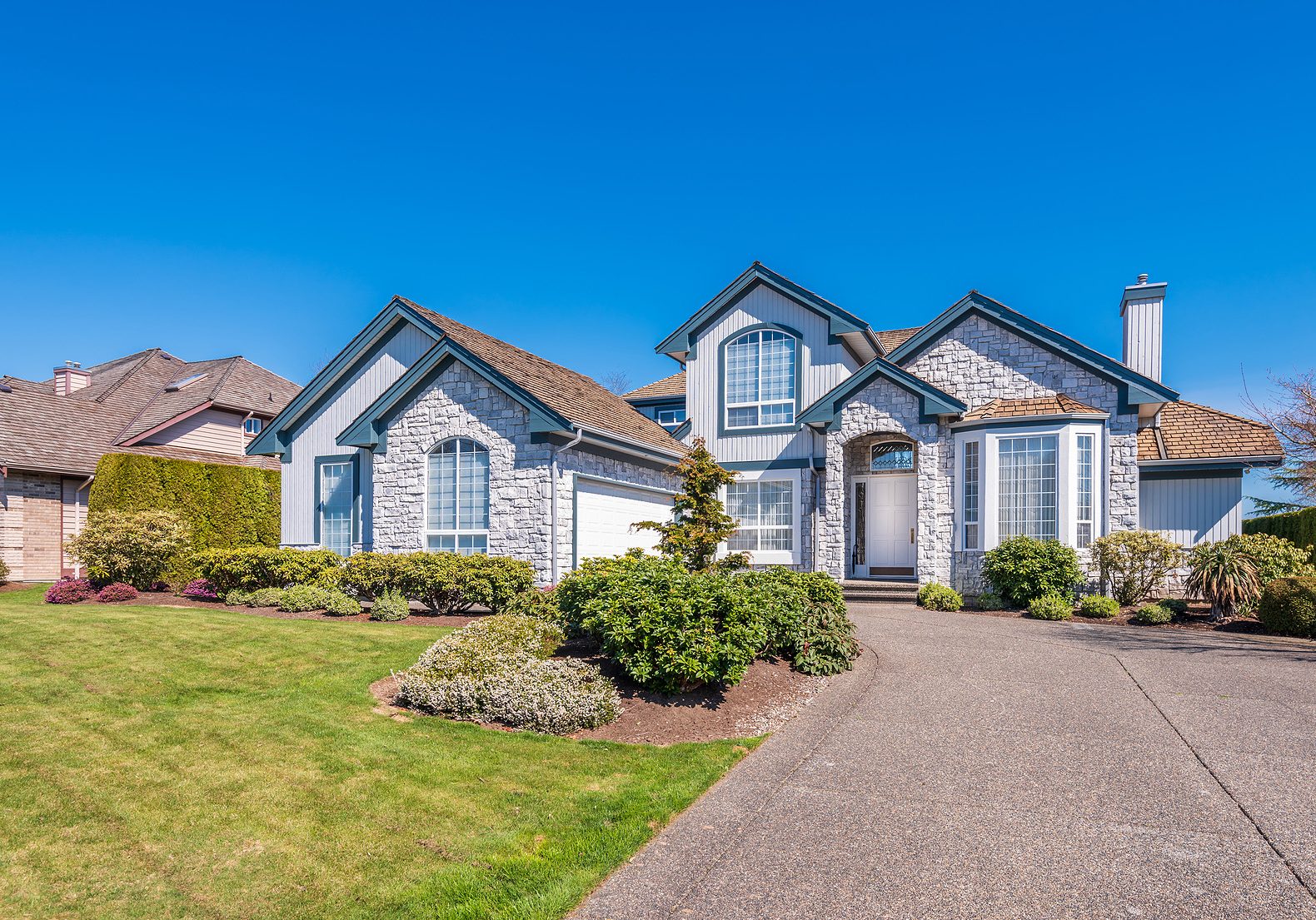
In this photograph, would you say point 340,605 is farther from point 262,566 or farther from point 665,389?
point 665,389

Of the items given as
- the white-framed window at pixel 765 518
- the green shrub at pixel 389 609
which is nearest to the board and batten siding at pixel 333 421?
the green shrub at pixel 389 609

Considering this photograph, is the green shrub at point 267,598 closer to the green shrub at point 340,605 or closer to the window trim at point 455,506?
the green shrub at point 340,605

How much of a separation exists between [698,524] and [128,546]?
39.5 ft

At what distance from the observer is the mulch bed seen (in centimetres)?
708

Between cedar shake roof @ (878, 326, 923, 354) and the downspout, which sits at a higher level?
cedar shake roof @ (878, 326, 923, 354)

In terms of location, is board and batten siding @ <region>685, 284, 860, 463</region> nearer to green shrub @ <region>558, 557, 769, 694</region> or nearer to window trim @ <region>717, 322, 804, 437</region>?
window trim @ <region>717, 322, 804, 437</region>

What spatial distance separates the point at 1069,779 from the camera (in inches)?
230

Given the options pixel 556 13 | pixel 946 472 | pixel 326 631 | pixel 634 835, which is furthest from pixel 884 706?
pixel 556 13

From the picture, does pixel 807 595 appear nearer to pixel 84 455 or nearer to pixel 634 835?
pixel 634 835

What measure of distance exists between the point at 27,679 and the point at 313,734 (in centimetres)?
324

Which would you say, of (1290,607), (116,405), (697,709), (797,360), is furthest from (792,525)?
(116,405)

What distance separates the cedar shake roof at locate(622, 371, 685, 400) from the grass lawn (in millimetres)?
15004

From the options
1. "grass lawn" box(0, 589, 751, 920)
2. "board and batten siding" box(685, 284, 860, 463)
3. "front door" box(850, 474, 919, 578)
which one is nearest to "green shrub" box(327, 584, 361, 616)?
"grass lawn" box(0, 589, 751, 920)

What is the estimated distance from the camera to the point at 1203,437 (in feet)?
59.8
